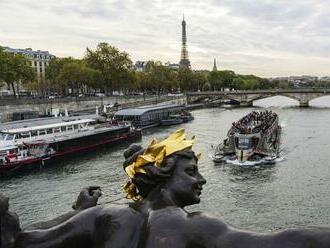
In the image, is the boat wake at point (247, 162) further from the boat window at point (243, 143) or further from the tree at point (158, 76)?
the tree at point (158, 76)

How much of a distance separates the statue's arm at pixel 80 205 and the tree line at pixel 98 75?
5336 centimetres

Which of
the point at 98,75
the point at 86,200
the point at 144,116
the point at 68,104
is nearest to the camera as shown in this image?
the point at 86,200

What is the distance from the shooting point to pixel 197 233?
2217 millimetres

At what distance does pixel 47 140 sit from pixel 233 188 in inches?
591

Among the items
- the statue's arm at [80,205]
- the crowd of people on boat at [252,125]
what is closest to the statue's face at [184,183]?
the statue's arm at [80,205]

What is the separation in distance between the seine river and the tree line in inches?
955

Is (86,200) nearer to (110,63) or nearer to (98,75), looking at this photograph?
(98,75)

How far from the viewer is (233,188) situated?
76.8 feet

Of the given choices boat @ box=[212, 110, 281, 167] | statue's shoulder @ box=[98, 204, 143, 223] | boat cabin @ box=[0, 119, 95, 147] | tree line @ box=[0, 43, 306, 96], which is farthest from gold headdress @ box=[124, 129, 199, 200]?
tree line @ box=[0, 43, 306, 96]

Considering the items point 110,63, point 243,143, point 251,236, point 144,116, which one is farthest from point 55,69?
point 251,236

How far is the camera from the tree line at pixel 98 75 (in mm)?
56906

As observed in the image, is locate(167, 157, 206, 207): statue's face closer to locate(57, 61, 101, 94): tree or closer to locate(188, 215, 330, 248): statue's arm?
locate(188, 215, 330, 248): statue's arm

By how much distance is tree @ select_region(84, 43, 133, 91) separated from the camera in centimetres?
7375

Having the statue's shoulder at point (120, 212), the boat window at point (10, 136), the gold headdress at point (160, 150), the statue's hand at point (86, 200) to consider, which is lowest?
the boat window at point (10, 136)
